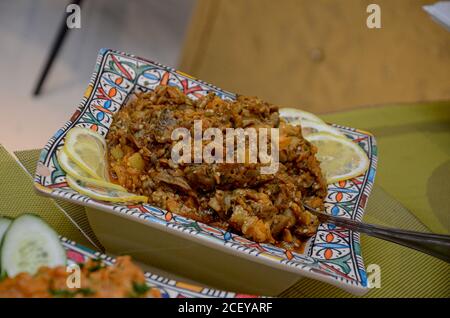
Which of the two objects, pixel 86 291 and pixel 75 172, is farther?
pixel 75 172

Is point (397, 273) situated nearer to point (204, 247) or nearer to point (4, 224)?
point (204, 247)

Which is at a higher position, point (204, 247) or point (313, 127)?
point (313, 127)

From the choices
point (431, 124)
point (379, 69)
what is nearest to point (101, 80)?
point (431, 124)

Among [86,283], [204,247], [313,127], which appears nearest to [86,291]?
[86,283]

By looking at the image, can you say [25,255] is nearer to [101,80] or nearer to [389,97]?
[101,80]

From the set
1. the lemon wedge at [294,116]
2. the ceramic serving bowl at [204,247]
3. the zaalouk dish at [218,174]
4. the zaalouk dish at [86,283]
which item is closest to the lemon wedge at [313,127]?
the lemon wedge at [294,116]

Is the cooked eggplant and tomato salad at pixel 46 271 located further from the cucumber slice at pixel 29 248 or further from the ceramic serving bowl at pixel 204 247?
→ the ceramic serving bowl at pixel 204 247
